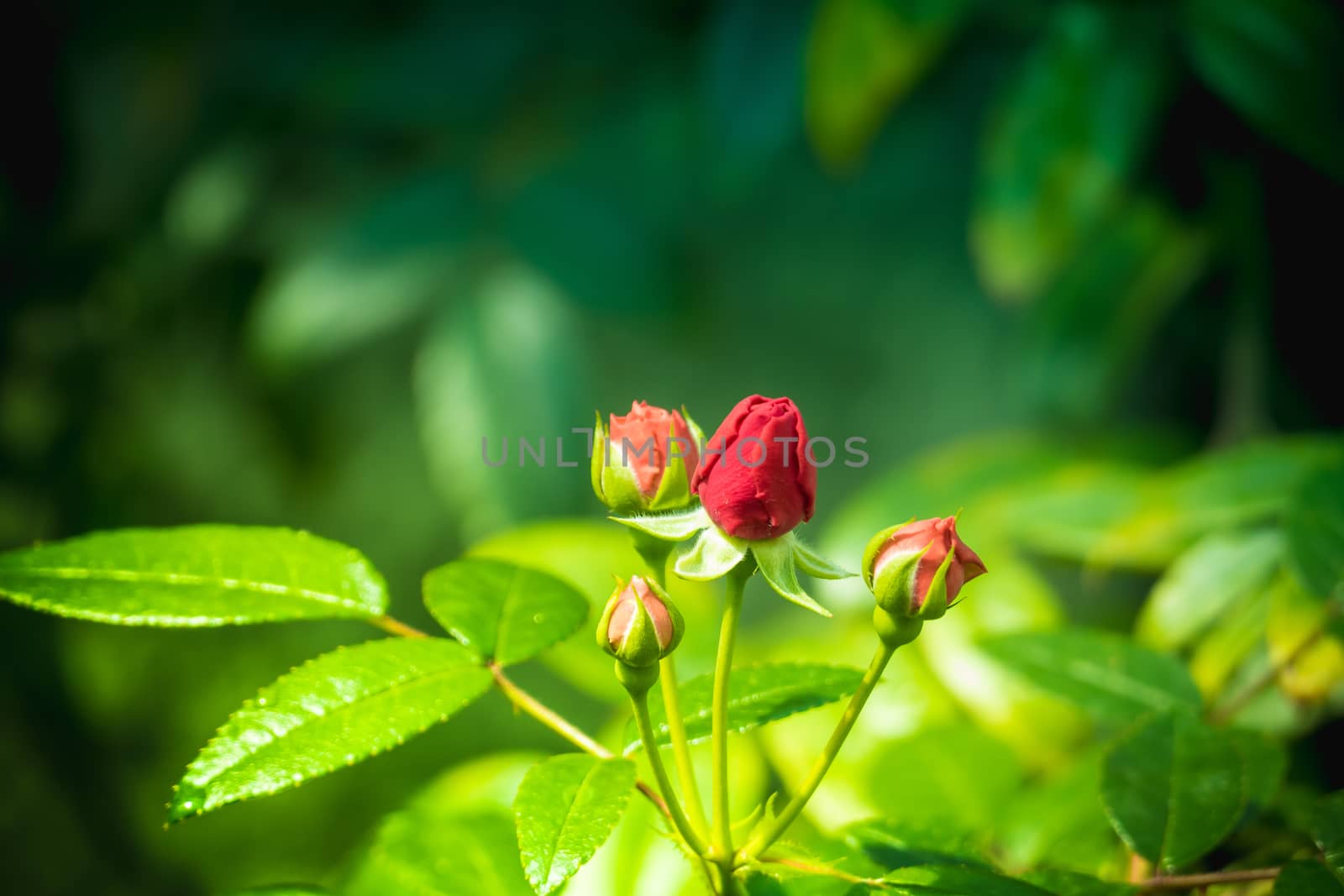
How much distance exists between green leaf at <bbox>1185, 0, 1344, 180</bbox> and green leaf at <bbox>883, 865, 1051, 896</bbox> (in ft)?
2.07

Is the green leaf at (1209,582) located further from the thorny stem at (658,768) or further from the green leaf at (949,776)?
the thorny stem at (658,768)

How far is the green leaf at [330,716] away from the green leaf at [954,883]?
0.45 feet

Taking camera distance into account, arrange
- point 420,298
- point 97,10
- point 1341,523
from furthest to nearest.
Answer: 1. point 97,10
2. point 420,298
3. point 1341,523

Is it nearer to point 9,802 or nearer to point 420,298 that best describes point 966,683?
point 420,298

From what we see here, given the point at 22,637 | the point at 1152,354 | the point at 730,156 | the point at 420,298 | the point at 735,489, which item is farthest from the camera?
the point at 22,637

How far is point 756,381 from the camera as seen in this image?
5.29ft

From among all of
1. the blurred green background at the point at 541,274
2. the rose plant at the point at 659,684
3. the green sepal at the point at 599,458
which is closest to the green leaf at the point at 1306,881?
the rose plant at the point at 659,684

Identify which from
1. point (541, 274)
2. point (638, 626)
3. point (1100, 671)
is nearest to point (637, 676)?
point (638, 626)

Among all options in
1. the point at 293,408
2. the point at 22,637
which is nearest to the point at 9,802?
the point at 22,637

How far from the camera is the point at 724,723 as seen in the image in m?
0.26

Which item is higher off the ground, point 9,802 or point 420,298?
point 420,298

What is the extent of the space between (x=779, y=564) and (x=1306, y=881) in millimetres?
176

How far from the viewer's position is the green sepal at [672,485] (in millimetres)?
281

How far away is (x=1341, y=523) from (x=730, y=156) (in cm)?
58
